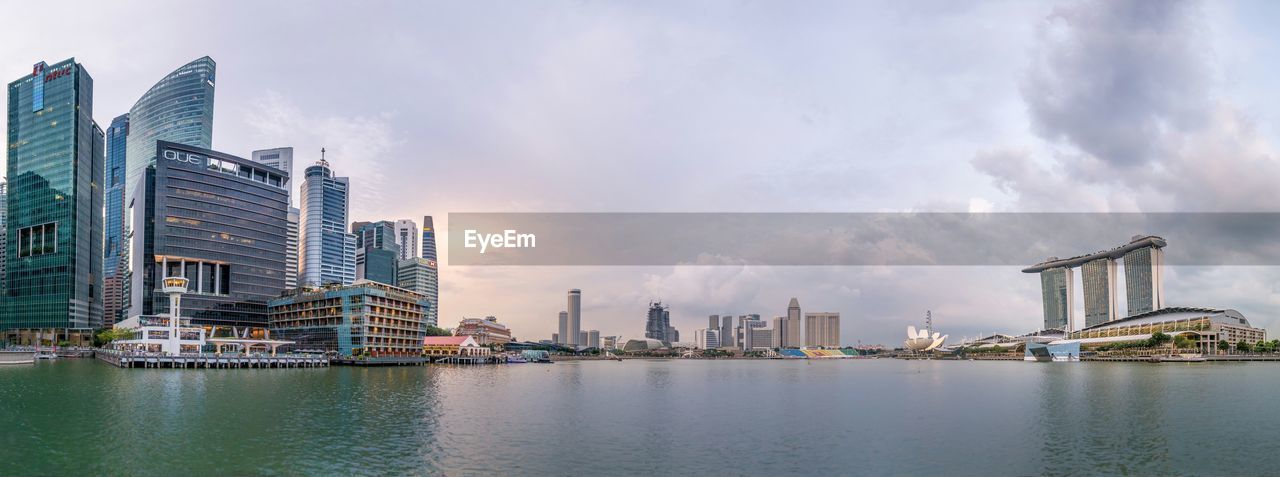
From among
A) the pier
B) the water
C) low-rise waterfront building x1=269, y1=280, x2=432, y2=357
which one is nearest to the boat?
the pier

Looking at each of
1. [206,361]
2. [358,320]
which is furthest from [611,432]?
[358,320]

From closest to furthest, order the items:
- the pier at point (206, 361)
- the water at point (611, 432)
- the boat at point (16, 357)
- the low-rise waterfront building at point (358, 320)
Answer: the water at point (611, 432), the pier at point (206, 361), the boat at point (16, 357), the low-rise waterfront building at point (358, 320)

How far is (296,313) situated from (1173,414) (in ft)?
609

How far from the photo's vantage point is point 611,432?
53125 mm

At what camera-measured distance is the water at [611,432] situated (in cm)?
4047

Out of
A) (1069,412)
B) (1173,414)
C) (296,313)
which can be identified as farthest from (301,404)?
(296,313)

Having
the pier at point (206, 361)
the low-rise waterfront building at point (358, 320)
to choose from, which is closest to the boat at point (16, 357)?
the pier at point (206, 361)

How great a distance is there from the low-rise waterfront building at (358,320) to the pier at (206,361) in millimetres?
15478

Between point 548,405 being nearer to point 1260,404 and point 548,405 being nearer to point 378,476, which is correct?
point 378,476

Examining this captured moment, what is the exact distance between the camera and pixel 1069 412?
6656cm

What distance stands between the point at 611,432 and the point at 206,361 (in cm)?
11229

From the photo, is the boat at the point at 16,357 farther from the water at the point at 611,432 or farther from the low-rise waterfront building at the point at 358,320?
the water at the point at 611,432

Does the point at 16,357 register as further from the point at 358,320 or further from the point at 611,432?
the point at 611,432

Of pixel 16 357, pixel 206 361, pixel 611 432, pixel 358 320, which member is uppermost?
pixel 358 320
